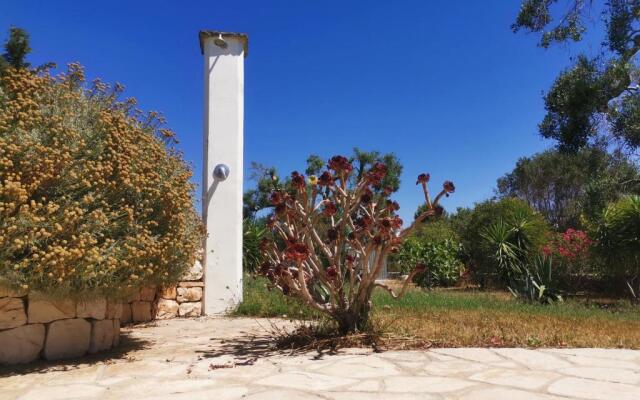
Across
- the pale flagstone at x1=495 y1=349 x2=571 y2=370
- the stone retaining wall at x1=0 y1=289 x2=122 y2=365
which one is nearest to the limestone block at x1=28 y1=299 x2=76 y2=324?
the stone retaining wall at x1=0 y1=289 x2=122 y2=365

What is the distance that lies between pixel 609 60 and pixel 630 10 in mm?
1113

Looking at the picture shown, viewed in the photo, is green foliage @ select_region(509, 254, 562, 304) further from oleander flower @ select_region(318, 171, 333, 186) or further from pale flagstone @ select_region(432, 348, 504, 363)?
oleander flower @ select_region(318, 171, 333, 186)

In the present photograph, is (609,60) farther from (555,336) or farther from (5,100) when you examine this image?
(5,100)

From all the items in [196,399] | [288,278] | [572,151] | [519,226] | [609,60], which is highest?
[609,60]

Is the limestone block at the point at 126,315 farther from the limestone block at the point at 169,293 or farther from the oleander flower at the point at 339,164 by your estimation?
the oleander flower at the point at 339,164

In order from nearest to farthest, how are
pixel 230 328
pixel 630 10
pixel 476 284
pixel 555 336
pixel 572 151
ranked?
pixel 555 336 < pixel 230 328 < pixel 630 10 < pixel 572 151 < pixel 476 284

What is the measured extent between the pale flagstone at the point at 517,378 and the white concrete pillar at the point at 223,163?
182 inches

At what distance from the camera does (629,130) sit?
11219 mm

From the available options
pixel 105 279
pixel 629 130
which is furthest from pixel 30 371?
pixel 629 130

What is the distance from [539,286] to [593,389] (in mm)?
Answer: 6353

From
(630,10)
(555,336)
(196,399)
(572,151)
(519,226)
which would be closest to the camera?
(196,399)

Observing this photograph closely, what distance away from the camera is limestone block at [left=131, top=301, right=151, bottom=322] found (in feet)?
22.1

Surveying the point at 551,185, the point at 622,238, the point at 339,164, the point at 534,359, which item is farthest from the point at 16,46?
the point at 551,185

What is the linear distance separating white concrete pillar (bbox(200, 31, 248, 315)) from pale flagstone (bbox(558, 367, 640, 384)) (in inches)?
194
